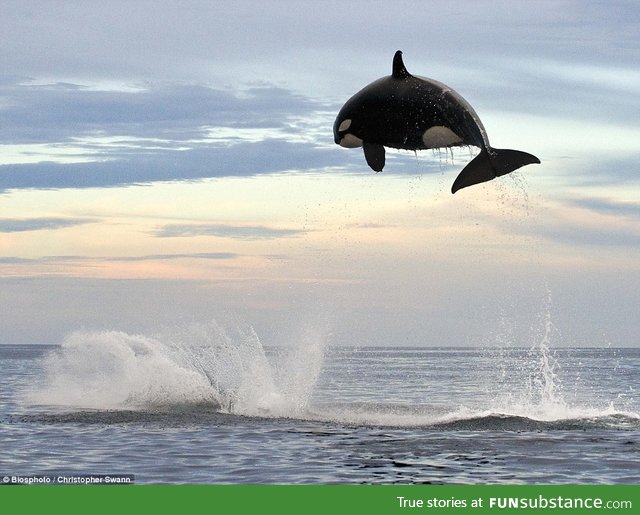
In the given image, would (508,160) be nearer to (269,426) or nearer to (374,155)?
(374,155)

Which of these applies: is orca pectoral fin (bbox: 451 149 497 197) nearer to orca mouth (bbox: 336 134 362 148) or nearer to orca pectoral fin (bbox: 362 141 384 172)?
orca pectoral fin (bbox: 362 141 384 172)

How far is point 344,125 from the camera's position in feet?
52.1

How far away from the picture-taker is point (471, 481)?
53.7ft

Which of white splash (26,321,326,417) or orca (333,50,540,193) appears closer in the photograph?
orca (333,50,540,193)

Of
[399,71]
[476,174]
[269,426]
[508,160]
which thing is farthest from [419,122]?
[269,426]

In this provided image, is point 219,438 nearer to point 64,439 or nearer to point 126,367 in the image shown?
point 64,439

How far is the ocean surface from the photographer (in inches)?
699

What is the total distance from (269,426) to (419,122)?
11240 millimetres

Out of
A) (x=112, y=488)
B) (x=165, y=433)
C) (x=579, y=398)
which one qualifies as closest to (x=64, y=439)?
(x=165, y=433)

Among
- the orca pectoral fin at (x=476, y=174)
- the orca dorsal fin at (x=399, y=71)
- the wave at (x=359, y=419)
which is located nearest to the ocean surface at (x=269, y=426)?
the wave at (x=359, y=419)

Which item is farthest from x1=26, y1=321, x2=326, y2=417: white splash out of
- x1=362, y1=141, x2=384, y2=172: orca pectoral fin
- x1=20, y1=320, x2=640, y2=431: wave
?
x1=362, y1=141, x2=384, y2=172: orca pectoral fin

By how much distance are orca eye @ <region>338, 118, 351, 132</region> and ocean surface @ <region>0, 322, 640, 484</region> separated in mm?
6139

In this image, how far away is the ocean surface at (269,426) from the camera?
58.2ft

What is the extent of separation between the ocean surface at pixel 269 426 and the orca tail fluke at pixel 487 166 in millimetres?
5259
